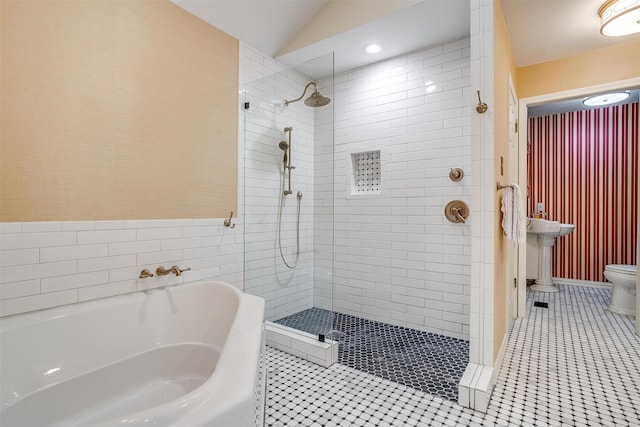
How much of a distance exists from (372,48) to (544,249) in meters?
3.58

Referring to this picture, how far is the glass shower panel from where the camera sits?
8.72ft

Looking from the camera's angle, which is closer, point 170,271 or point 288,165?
point 170,271

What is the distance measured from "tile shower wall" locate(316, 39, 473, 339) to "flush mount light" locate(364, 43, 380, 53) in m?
0.25

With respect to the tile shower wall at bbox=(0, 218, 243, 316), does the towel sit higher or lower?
higher

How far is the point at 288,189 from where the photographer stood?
2.81 meters

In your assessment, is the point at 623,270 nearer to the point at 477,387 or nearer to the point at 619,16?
the point at 619,16

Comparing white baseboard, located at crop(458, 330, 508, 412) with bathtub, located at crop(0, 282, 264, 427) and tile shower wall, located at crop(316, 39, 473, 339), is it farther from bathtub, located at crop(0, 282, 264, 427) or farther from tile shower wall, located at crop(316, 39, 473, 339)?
bathtub, located at crop(0, 282, 264, 427)

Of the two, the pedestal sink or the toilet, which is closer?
the toilet

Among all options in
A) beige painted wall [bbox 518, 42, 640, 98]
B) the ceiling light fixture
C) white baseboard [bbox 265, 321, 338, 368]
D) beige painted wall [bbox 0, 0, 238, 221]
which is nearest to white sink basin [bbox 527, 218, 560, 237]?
beige painted wall [bbox 518, 42, 640, 98]

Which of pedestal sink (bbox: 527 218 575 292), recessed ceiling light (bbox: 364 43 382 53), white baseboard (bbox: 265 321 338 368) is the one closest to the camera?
white baseboard (bbox: 265 321 338 368)

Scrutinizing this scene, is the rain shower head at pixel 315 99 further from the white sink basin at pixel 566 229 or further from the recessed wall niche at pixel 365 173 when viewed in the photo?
the white sink basin at pixel 566 229

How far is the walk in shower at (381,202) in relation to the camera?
264 centimetres

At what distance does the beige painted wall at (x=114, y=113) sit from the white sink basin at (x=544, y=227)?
3.91 m

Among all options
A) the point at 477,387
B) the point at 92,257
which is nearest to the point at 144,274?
the point at 92,257
